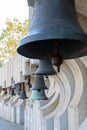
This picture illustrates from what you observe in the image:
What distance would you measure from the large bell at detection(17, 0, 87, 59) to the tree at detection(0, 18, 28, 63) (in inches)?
1049

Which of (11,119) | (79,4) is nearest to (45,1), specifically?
(79,4)

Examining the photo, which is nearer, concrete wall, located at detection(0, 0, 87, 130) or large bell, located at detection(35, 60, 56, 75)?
large bell, located at detection(35, 60, 56, 75)

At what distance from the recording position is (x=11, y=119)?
19.8 m

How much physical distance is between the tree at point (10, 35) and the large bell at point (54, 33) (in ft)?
87.4

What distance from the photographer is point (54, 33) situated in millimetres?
2383

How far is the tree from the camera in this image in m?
29.8

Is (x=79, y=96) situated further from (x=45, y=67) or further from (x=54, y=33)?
(x=54, y=33)

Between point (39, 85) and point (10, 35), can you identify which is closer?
point (39, 85)

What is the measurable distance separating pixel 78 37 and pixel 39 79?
4634 mm

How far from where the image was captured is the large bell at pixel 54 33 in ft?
7.92

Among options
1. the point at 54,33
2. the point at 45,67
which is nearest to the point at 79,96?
the point at 45,67

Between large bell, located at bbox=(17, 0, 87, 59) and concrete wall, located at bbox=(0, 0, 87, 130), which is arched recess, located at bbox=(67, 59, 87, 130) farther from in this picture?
large bell, located at bbox=(17, 0, 87, 59)

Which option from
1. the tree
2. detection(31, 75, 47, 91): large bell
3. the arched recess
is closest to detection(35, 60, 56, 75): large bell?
detection(31, 75, 47, 91): large bell

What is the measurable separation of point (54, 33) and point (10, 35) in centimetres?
2854
